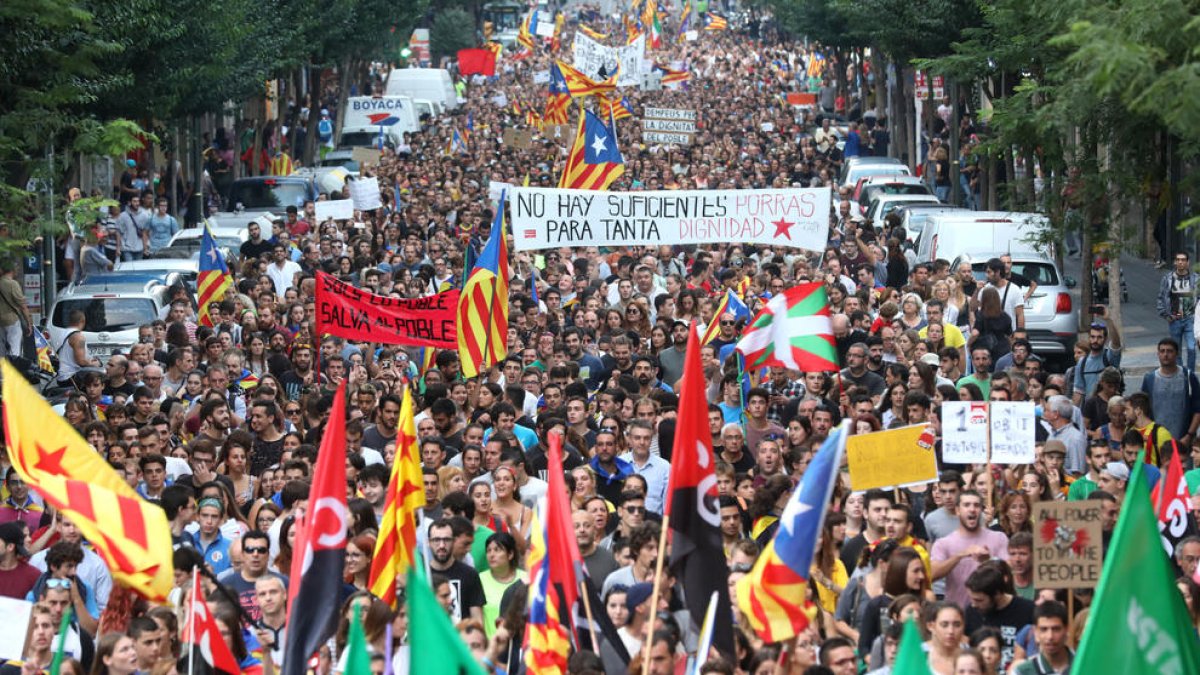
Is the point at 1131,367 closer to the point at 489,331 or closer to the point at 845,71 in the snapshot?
the point at 489,331

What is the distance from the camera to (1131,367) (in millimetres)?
24484

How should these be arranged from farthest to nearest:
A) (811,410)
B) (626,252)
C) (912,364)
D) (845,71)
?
(845,71) → (626,252) → (912,364) → (811,410)

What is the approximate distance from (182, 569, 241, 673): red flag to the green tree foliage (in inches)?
2947

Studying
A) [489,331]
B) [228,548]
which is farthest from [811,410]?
[228,548]

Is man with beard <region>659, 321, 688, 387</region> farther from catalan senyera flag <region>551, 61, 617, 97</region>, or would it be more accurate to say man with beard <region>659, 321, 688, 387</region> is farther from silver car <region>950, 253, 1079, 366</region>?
catalan senyera flag <region>551, 61, 617, 97</region>

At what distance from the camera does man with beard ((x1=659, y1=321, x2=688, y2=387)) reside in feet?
57.2

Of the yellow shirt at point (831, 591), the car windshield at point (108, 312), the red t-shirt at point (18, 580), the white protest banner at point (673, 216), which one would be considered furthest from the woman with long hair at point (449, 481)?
the car windshield at point (108, 312)

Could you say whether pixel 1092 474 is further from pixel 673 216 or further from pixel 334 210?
pixel 334 210

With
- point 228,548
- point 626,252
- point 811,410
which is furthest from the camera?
point 626,252

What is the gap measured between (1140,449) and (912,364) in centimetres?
309

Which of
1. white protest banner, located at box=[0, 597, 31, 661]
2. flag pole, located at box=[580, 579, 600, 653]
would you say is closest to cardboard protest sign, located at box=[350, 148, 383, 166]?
white protest banner, located at box=[0, 597, 31, 661]

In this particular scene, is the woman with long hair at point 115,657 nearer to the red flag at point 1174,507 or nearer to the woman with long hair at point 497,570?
the woman with long hair at point 497,570

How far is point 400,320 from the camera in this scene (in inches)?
669

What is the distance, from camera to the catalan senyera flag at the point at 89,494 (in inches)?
381
